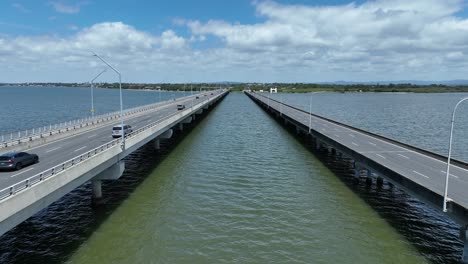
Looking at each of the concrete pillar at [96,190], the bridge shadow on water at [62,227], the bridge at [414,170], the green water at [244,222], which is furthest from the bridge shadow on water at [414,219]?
the concrete pillar at [96,190]

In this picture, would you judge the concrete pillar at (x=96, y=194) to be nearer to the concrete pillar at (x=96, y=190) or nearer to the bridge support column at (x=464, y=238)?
the concrete pillar at (x=96, y=190)

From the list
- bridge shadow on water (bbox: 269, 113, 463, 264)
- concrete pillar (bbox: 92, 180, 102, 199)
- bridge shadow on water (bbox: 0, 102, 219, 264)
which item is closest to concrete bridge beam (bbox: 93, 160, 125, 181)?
concrete pillar (bbox: 92, 180, 102, 199)

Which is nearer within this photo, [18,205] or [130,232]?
[18,205]

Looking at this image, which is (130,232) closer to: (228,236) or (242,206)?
(228,236)

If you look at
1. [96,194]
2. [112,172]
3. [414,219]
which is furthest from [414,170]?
[96,194]

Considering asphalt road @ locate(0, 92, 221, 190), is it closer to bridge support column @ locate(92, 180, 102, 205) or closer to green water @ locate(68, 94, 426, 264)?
bridge support column @ locate(92, 180, 102, 205)

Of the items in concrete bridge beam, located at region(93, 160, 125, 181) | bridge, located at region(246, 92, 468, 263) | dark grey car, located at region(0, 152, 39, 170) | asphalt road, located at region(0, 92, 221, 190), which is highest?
dark grey car, located at region(0, 152, 39, 170)

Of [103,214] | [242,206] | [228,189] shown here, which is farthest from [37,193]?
[228,189]
